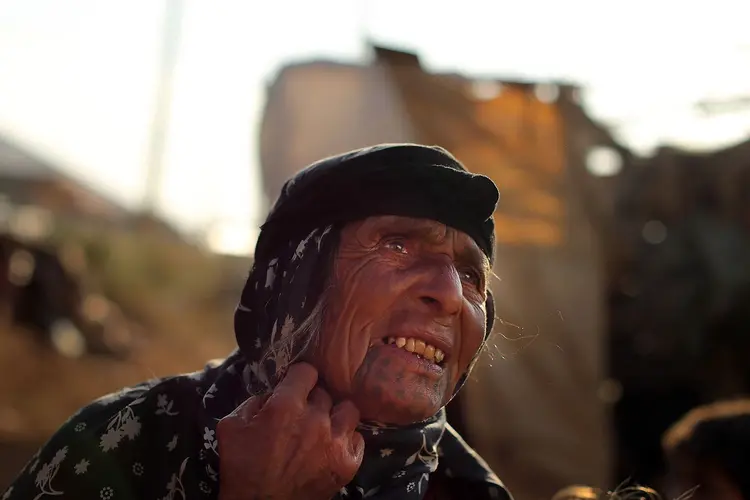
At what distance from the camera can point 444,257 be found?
63.8 inches

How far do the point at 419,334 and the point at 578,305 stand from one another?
562 centimetres

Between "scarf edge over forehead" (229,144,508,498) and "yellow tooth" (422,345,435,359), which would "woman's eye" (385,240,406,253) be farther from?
"yellow tooth" (422,345,435,359)

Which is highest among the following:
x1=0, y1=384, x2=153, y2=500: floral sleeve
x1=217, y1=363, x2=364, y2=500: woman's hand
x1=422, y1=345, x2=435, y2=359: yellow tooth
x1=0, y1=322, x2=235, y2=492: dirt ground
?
x1=422, y1=345, x2=435, y2=359: yellow tooth

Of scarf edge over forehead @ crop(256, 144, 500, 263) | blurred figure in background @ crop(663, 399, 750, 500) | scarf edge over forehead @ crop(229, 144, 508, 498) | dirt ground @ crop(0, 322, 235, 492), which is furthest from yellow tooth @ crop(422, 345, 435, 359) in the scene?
dirt ground @ crop(0, 322, 235, 492)

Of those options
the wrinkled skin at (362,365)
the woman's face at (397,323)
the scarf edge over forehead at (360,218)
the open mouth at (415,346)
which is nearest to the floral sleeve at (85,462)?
the scarf edge over forehead at (360,218)

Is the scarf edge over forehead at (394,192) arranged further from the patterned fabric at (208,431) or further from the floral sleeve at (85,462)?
the floral sleeve at (85,462)

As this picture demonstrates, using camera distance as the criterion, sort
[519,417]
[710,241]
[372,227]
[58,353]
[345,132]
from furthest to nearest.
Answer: [58,353], [710,241], [519,417], [345,132], [372,227]

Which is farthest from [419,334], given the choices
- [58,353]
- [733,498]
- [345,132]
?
[58,353]

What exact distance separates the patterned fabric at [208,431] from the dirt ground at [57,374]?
6576 mm

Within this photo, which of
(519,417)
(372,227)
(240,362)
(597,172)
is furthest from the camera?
(597,172)

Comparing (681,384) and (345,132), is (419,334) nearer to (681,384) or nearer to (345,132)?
(345,132)

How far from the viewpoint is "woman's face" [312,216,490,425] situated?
1458mm

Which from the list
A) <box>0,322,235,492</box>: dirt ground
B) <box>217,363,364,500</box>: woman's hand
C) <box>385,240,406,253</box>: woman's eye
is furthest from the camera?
<box>0,322,235,492</box>: dirt ground

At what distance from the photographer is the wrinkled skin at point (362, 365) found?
1.30m
